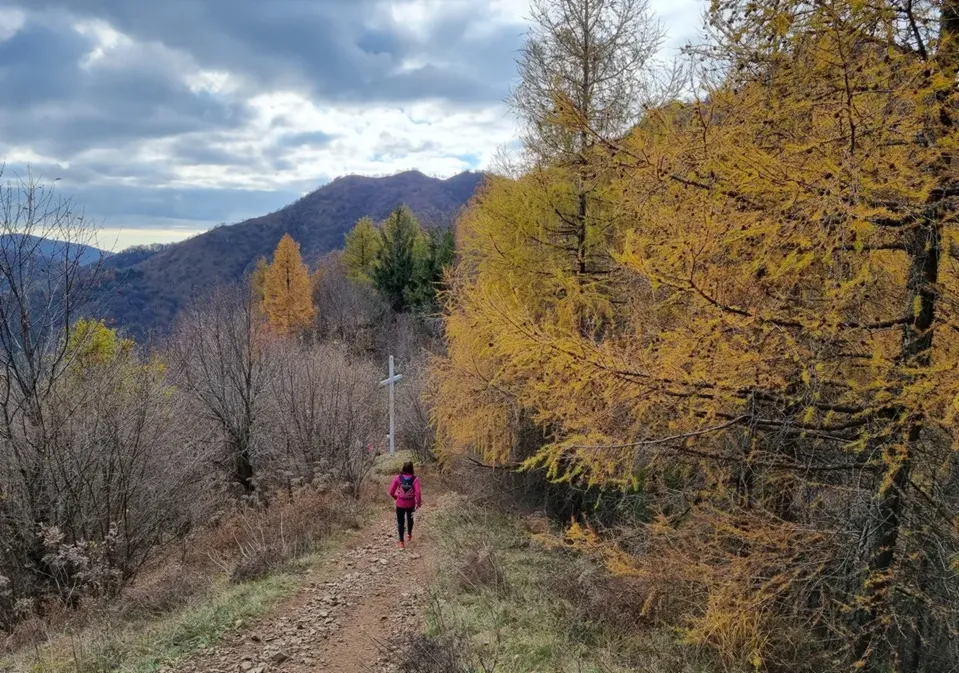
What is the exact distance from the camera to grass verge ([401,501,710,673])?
4.89 metres

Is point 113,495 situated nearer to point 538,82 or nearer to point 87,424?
point 87,424

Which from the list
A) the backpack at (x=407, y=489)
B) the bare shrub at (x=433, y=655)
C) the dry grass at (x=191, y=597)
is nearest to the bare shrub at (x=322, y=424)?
the dry grass at (x=191, y=597)

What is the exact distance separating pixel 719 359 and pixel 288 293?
39.7m

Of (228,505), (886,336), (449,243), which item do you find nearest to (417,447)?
(228,505)

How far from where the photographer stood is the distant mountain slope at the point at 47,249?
7.89 meters

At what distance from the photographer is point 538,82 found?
33.7 feet

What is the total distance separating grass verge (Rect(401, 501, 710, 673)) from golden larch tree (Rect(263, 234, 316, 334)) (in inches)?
1330

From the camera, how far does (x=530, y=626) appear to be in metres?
5.79

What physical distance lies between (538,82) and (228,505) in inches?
416

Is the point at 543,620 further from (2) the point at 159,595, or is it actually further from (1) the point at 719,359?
(2) the point at 159,595

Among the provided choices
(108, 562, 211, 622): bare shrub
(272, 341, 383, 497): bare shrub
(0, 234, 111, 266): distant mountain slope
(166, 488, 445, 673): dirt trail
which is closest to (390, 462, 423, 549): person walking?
(166, 488, 445, 673): dirt trail

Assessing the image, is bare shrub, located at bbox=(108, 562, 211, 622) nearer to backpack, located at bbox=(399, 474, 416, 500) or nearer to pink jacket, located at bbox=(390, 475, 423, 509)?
pink jacket, located at bbox=(390, 475, 423, 509)

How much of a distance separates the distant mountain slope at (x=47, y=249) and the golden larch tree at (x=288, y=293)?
30287 mm

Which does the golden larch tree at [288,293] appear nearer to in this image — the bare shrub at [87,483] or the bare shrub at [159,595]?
the bare shrub at [87,483]
